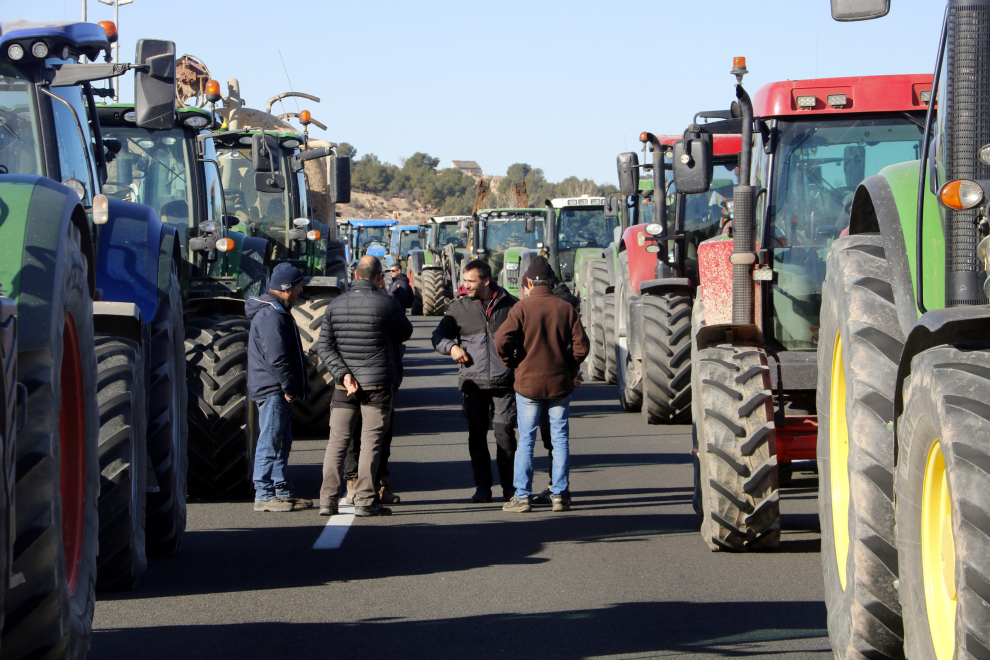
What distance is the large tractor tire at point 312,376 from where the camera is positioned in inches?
439

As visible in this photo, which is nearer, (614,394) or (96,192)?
(96,192)

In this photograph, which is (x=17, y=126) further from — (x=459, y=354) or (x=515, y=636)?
(x=459, y=354)

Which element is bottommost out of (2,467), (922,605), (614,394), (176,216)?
(614,394)

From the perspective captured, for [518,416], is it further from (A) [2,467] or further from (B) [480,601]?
(A) [2,467]

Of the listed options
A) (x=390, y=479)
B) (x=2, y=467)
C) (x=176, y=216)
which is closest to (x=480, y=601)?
(x=2, y=467)

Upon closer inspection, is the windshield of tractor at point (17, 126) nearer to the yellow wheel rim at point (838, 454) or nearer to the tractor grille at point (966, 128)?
the yellow wheel rim at point (838, 454)

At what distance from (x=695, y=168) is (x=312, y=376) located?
4.73 meters

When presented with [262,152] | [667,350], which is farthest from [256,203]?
[667,350]

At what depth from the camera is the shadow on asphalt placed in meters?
5.13

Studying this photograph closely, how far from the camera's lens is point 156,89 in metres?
5.97

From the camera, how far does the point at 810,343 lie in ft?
24.4

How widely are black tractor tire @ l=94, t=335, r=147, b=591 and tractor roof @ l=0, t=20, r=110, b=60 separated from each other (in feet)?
4.57

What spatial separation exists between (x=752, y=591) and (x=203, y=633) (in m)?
2.67

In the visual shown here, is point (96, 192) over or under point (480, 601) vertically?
over
